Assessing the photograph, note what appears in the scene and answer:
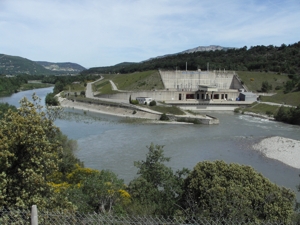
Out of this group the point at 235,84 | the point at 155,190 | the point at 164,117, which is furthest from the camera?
the point at 235,84

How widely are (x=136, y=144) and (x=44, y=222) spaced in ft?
71.6

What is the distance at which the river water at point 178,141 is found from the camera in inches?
789

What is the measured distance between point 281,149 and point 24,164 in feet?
76.0

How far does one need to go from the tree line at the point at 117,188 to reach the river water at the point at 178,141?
6.28 meters

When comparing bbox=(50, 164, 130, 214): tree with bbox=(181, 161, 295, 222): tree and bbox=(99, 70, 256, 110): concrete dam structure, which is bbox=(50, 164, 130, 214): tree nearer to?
bbox=(181, 161, 295, 222): tree

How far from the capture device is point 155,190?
36.5 feet

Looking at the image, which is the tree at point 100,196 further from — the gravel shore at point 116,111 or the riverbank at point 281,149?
the gravel shore at point 116,111

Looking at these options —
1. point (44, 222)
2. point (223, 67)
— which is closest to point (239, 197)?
point (44, 222)

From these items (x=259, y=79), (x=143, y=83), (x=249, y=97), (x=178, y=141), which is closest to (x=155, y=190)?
(x=178, y=141)

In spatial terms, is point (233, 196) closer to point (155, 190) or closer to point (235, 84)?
point (155, 190)

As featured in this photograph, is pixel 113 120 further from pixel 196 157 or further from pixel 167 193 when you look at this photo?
pixel 167 193

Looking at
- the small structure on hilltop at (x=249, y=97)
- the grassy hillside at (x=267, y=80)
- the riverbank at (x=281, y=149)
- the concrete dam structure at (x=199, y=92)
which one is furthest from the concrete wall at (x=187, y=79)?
the riverbank at (x=281, y=149)

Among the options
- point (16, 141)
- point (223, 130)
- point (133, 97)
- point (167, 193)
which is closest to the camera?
point (16, 141)

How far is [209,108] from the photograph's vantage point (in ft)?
177
